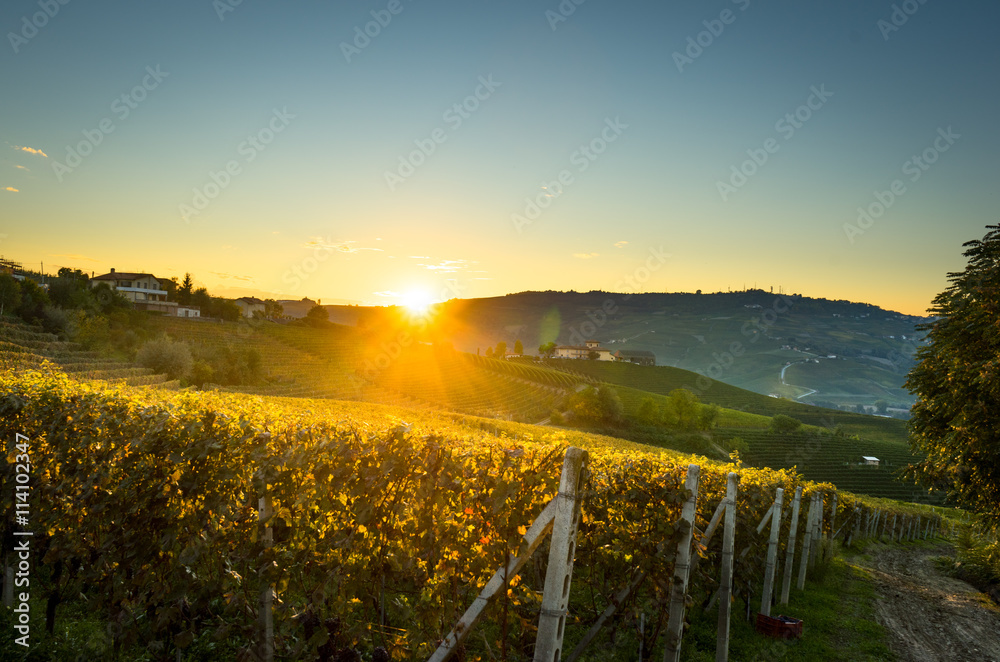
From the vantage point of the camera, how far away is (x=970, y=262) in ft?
44.1

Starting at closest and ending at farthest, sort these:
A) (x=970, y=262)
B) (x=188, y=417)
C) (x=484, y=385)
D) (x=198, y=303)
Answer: (x=188, y=417), (x=970, y=262), (x=484, y=385), (x=198, y=303)

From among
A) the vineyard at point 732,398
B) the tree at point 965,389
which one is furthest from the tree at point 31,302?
the vineyard at point 732,398

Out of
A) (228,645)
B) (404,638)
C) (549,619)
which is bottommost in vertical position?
(228,645)

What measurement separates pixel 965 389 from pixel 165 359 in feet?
175

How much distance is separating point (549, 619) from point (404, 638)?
1.30 m

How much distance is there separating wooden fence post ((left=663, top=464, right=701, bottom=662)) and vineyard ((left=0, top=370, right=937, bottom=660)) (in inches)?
1.0

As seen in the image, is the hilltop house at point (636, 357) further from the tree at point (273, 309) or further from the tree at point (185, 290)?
the tree at point (185, 290)

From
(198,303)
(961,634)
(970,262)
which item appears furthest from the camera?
(198,303)

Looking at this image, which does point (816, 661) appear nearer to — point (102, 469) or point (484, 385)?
point (102, 469)

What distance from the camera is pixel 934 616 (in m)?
11.6

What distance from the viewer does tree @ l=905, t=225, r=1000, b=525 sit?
11.3m

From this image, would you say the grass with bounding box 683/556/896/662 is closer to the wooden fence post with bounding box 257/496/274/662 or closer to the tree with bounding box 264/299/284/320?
the wooden fence post with bounding box 257/496/274/662

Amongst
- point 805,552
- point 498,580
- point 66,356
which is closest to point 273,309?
point 66,356

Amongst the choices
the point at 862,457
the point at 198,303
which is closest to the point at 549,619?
the point at 862,457
